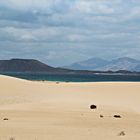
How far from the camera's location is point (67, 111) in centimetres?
2200

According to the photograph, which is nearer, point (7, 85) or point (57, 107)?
point (57, 107)

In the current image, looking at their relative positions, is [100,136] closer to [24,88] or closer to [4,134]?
[4,134]

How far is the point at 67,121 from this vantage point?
17.5 metres

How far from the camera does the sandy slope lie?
1340cm

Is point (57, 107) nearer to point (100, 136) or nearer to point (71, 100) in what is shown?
point (71, 100)

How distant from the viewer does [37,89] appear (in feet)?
99.6

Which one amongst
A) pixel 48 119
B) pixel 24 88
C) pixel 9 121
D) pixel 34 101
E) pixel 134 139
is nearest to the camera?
pixel 134 139

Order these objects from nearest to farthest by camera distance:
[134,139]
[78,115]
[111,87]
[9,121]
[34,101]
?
[134,139] → [9,121] → [78,115] → [34,101] → [111,87]

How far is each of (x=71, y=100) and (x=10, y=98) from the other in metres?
3.51

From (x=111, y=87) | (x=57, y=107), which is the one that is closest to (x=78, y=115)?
(x=57, y=107)

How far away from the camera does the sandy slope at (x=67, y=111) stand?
13.4 metres

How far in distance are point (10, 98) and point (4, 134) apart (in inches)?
537

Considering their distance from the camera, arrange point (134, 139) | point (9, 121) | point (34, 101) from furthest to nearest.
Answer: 1. point (34, 101)
2. point (9, 121)
3. point (134, 139)

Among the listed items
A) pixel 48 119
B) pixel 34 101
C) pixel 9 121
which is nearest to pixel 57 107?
pixel 34 101
